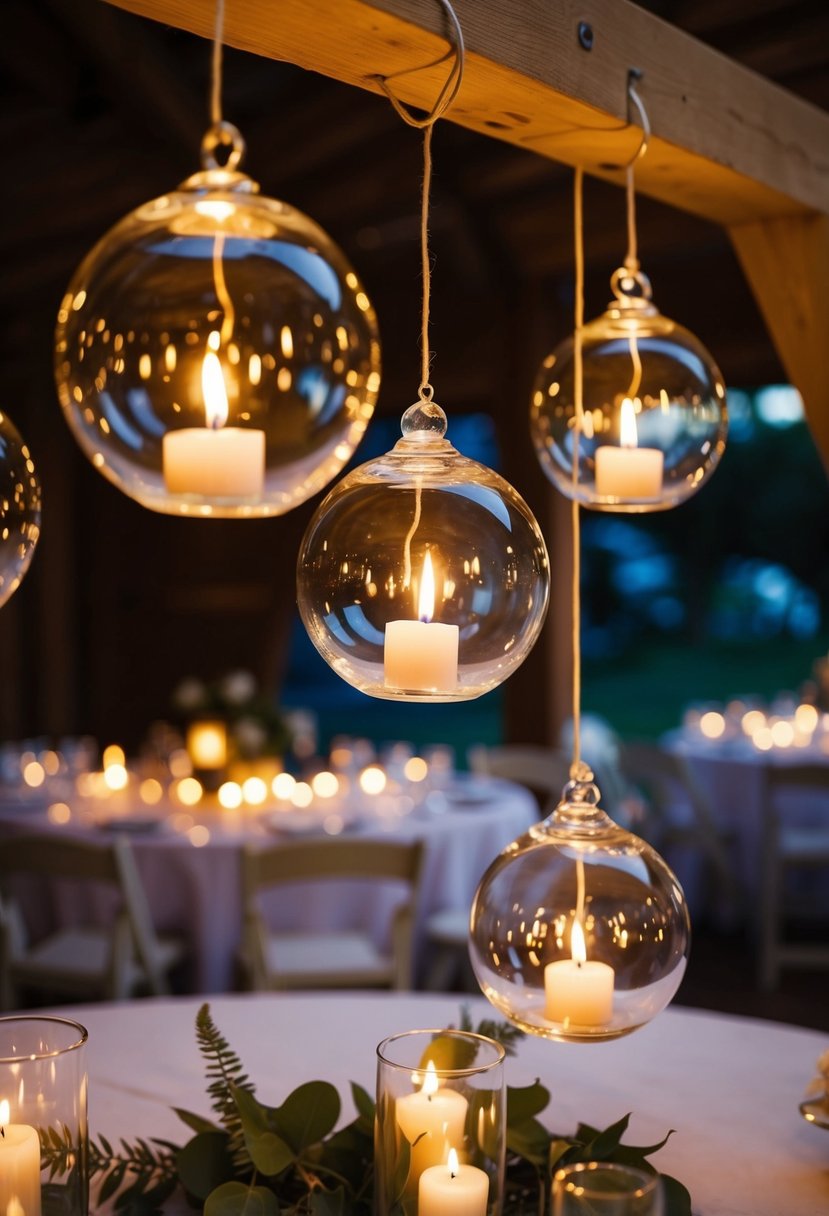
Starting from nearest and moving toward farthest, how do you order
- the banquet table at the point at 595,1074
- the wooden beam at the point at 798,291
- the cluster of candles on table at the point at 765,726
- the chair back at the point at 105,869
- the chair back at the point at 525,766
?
the banquet table at the point at 595,1074 → the wooden beam at the point at 798,291 → the chair back at the point at 105,869 → the chair back at the point at 525,766 → the cluster of candles on table at the point at 765,726

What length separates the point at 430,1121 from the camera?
3.50 feet

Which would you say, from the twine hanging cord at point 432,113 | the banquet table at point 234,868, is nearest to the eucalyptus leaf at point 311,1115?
the twine hanging cord at point 432,113

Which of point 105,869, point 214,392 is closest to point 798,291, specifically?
point 214,392

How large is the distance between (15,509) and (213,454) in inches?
8.3

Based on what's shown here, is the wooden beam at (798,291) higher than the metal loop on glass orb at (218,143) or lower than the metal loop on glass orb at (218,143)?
higher

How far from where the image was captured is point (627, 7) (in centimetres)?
147

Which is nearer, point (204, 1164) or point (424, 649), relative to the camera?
point (424, 649)

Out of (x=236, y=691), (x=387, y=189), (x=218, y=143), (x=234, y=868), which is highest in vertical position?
(x=387, y=189)

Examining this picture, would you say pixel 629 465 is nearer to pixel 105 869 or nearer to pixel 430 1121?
pixel 430 1121

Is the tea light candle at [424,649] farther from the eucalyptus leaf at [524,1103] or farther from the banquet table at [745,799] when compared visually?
the banquet table at [745,799]

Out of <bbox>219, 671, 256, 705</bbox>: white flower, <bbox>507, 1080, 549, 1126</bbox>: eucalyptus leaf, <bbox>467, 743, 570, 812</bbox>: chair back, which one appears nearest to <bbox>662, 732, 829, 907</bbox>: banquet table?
<bbox>467, 743, 570, 812</bbox>: chair back

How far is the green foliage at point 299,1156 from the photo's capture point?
1.24 meters

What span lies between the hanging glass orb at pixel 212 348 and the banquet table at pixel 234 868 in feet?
8.70

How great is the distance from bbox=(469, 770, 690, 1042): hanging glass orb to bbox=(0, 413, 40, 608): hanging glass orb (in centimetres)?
50
